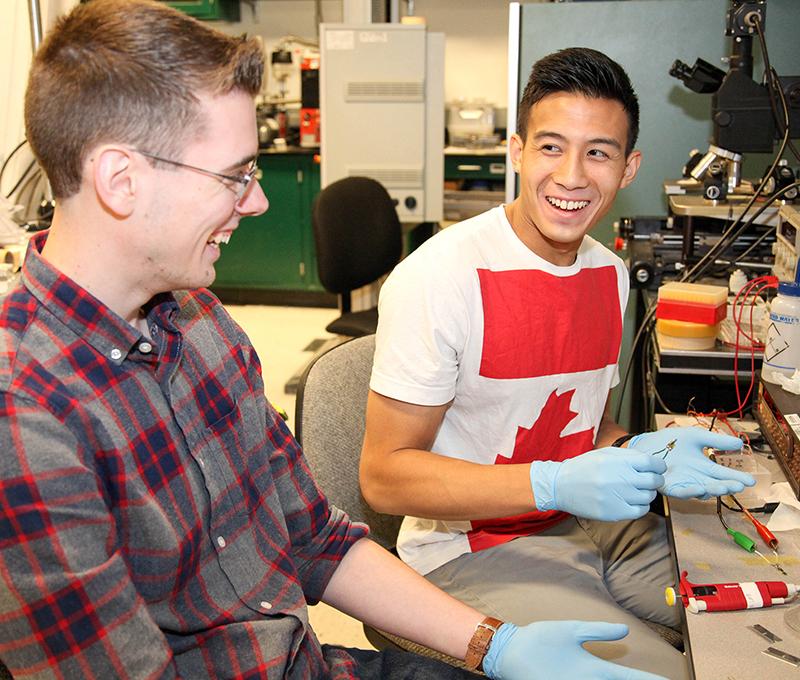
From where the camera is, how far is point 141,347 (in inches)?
37.2

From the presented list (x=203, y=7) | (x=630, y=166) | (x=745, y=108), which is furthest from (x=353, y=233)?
(x=203, y=7)

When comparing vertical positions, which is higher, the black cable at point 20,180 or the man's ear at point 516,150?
the man's ear at point 516,150

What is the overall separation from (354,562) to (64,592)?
0.48 metres

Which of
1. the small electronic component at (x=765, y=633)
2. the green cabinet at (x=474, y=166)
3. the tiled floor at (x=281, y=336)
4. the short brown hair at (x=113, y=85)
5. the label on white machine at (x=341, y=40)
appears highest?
the label on white machine at (x=341, y=40)

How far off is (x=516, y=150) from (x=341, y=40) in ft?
8.19

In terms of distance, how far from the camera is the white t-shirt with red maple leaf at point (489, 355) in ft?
4.60

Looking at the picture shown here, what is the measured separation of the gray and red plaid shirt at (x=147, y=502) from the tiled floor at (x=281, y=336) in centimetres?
240

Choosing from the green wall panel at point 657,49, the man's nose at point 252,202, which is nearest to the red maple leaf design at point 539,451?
the man's nose at point 252,202

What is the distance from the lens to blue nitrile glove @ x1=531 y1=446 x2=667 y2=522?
123 centimetres

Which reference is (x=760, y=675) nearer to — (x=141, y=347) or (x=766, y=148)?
(x=141, y=347)

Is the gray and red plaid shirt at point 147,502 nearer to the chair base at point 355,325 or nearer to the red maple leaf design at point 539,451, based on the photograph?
the red maple leaf design at point 539,451

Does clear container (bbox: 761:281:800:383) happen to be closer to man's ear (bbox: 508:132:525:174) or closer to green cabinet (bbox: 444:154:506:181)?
man's ear (bbox: 508:132:525:174)

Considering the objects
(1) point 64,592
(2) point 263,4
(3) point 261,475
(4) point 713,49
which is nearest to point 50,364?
(1) point 64,592

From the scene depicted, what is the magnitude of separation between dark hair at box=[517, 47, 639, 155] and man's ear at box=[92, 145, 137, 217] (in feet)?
2.89
